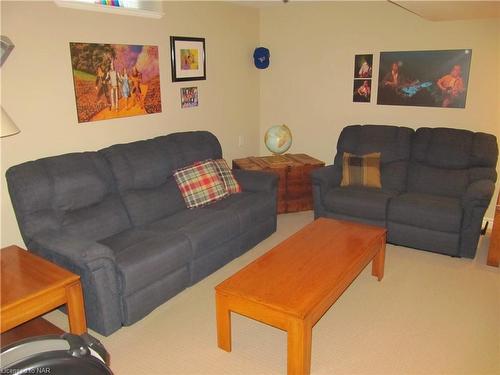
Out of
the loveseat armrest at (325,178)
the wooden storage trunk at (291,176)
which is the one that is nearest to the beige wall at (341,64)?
the wooden storage trunk at (291,176)

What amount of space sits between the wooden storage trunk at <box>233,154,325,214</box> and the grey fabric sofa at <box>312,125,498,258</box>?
1.08 ft

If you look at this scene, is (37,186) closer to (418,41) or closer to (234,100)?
(234,100)

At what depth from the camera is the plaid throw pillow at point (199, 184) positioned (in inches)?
145

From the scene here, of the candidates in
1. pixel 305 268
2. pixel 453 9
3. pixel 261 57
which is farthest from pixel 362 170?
pixel 305 268

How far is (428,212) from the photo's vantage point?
11.8 ft

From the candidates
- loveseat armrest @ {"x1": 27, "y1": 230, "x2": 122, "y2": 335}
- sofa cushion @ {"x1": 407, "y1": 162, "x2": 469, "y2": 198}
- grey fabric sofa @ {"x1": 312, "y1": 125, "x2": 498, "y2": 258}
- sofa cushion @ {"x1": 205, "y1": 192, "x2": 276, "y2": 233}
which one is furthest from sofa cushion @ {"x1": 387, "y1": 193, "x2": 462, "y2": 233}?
loveseat armrest @ {"x1": 27, "y1": 230, "x2": 122, "y2": 335}

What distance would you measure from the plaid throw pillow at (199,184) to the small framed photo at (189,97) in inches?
30.0

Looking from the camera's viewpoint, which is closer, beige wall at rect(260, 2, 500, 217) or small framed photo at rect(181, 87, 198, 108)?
beige wall at rect(260, 2, 500, 217)

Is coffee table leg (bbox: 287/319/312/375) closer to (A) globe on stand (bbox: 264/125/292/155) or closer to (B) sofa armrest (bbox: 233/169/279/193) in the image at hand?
(B) sofa armrest (bbox: 233/169/279/193)

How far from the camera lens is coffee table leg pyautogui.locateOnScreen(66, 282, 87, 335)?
7.66 ft

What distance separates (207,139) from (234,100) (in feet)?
3.24

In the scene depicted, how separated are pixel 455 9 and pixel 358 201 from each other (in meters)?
1.75

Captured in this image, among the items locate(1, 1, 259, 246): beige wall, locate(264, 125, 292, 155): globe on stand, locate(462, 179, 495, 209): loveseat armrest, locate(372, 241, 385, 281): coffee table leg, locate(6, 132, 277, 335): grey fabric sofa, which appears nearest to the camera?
locate(6, 132, 277, 335): grey fabric sofa

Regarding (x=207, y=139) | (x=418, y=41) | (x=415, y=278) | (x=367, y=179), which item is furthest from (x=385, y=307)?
(x=418, y=41)
